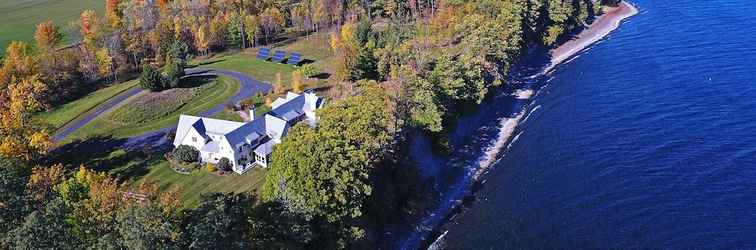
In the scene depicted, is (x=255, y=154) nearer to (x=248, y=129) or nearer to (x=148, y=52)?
(x=248, y=129)

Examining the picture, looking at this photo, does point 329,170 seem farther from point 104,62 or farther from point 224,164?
point 104,62

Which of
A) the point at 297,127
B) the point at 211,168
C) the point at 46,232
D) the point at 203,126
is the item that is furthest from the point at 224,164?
the point at 46,232

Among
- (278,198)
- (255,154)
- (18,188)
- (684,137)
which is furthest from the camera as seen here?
(684,137)

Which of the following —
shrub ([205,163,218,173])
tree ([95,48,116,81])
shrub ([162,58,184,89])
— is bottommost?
shrub ([205,163,218,173])

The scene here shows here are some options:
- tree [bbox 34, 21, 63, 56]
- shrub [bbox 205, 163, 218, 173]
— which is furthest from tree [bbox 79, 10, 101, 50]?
shrub [bbox 205, 163, 218, 173]

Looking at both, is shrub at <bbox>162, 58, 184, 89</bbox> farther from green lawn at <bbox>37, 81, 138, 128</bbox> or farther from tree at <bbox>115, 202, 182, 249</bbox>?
tree at <bbox>115, 202, 182, 249</bbox>

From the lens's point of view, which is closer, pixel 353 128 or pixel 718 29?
pixel 353 128

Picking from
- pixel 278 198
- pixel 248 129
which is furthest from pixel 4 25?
pixel 278 198
